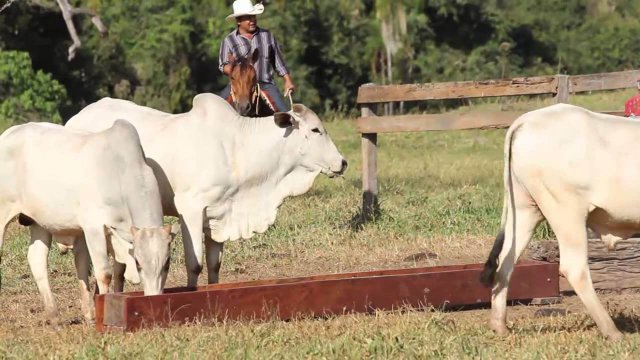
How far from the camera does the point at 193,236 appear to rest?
30.5ft

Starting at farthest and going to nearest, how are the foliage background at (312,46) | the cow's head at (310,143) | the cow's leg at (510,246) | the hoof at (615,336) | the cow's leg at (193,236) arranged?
the foliage background at (312,46) < the cow's head at (310,143) < the cow's leg at (193,236) < the cow's leg at (510,246) < the hoof at (615,336)

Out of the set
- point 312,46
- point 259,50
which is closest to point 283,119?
point 259,50

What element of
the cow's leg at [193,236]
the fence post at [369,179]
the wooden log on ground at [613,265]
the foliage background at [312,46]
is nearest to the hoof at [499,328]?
the wooden log on ground at [613,265]

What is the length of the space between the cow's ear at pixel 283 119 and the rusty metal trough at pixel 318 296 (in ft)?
4.27

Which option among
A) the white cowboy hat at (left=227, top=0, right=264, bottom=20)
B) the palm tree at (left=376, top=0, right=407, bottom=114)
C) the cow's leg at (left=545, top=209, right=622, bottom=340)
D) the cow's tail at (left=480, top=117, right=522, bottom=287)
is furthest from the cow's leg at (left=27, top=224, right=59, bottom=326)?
the palm tree at (left=376, top=0, right=407, bottom=114)

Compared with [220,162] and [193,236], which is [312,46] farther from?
[193,236]

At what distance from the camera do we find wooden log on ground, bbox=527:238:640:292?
368 inches

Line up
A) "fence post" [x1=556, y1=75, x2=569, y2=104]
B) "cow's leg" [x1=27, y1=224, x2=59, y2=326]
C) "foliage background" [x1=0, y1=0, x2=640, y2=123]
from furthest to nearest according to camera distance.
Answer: "foliage background" [x1=0, y1=0, x2=640, y2=123] → "fence post" [x1=556, y1=75, x2=569, y2=104] → "cow's leg" [x1=27, y1=224, x2=59, y2=326]

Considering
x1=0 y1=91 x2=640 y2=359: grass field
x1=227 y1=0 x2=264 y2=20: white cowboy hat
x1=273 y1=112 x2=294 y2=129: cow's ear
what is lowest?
x1=0 y1=91 x2=640 y2=359: grass field

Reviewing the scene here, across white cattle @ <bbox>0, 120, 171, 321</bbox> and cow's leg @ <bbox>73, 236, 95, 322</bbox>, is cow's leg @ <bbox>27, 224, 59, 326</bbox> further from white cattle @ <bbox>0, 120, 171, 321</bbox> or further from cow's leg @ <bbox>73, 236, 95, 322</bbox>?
cow's leg @ <bbox>73, 236, 95, 322</bbox>

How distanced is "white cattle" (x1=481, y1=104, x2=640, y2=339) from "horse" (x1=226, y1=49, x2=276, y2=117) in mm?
3152

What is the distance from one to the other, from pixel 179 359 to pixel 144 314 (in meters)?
1.02

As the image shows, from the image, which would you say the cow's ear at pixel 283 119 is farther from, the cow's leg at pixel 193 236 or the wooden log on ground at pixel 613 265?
the wooden log on ground at pixel 613 265

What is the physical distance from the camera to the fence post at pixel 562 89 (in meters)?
11.9
